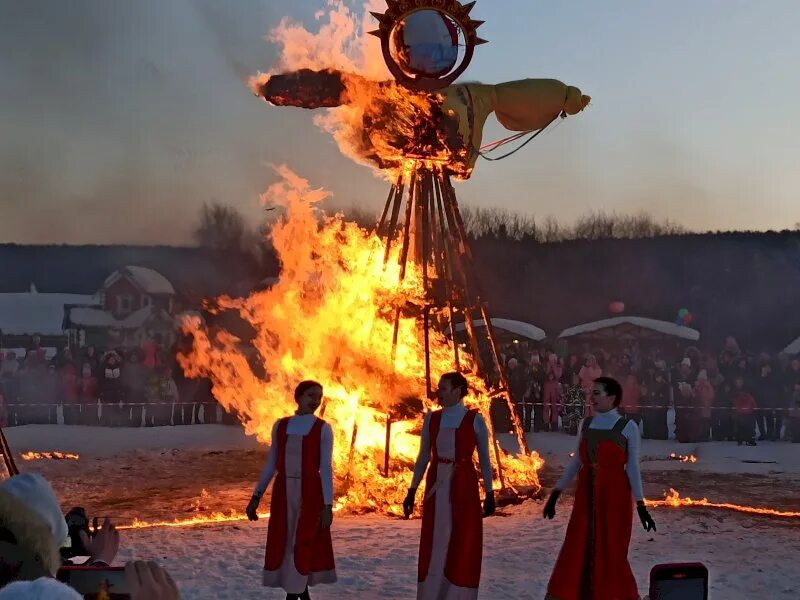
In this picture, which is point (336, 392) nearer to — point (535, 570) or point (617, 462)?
→ point (535, 570)

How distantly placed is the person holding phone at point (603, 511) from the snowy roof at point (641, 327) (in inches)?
921

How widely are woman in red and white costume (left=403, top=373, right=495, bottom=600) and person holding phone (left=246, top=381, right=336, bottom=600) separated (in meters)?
0.66

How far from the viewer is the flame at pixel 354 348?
35.1 feet

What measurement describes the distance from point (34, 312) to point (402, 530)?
39507mm

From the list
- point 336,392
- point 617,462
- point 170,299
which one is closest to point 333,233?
point 336,392

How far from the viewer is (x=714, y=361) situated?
19.4m

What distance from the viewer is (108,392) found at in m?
19.9

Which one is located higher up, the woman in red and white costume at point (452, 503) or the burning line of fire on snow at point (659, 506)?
the woman in red and white costume at point (452, 503)

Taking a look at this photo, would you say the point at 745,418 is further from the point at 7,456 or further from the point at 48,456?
the point at 7,456

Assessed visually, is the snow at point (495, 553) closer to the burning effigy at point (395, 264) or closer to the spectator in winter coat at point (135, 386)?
the burning effigy at point (395, 264)

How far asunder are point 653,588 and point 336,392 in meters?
7.62

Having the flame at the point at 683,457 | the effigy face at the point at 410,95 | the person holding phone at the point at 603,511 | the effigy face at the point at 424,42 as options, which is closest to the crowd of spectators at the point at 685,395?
the flame at the point at 683,457

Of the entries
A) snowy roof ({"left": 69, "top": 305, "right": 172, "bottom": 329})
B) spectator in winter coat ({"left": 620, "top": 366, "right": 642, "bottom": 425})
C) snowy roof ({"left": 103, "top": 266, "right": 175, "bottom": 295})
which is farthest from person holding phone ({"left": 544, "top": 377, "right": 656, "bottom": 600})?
snowy roof ({"left": 103, "top": 266, "right": 175, "bottom": 295})

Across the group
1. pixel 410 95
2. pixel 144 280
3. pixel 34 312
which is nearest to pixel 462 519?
→ pixel 410 95
